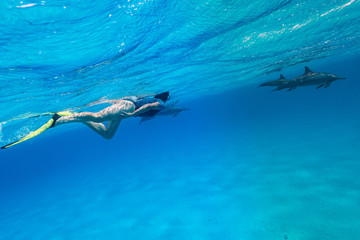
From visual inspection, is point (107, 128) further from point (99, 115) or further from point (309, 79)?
point (309, 79)

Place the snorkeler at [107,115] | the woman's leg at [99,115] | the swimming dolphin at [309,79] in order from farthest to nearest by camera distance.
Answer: the swimming dolphin at [309,79] → the woman's leg at [99,115] → the snorkeler at [107,115]

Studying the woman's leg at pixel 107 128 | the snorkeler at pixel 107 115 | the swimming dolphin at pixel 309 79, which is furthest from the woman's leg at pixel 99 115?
the swimming dolphin at pixel 309 79

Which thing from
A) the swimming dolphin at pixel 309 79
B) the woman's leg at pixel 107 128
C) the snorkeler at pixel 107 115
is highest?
the snorkeler at pixel 107 115

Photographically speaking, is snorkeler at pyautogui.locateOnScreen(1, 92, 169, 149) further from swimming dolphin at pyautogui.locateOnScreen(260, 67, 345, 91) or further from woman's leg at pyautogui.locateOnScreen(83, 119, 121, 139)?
swimming dolphin at pyautogui.locateOnScreen(260, 67, 345, 91)

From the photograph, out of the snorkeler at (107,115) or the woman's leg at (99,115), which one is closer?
the snorkeler at (107,115)

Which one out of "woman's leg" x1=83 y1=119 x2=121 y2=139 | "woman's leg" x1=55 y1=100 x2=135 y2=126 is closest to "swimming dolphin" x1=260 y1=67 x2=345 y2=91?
"woman's leg" x1=55 y1=100 x2=135 y2=126

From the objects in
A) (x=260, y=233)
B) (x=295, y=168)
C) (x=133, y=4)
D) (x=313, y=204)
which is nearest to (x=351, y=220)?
(x=313, y=204)

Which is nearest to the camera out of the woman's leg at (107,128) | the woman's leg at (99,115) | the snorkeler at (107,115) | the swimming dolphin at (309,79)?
the snorkeler at (107,115)

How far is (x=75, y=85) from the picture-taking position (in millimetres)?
11992

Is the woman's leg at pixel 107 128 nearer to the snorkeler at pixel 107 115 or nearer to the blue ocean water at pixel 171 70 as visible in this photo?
the snorkeler at pixel 107 115

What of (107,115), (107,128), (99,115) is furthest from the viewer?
(107,128)

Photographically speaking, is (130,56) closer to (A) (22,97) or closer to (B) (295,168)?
(A) (22,97)

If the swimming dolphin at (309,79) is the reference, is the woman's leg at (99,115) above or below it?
above

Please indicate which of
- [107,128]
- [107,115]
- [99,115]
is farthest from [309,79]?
[107,128]
